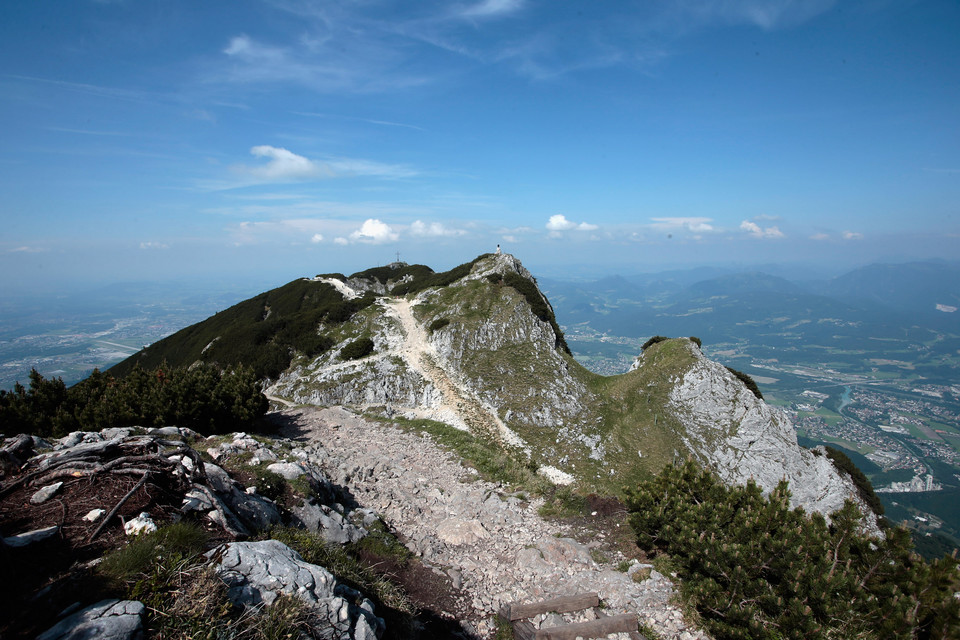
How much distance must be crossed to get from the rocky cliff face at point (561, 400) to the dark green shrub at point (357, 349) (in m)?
0.57

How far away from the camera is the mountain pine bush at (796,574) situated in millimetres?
6191

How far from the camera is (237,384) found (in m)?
19.8

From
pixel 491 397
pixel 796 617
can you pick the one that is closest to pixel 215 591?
pixel 796 617

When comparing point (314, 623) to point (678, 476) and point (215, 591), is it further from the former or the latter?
point (678, 476)

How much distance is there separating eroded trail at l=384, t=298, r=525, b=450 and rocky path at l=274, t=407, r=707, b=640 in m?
6.65

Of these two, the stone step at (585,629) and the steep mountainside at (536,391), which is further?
the steep mountainside at (536,391)

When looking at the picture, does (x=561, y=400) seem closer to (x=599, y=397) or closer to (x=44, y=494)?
(x=599, y=397)

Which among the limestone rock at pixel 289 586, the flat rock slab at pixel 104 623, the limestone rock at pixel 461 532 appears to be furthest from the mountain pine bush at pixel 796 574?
the flat rock slab at pixel 104 623

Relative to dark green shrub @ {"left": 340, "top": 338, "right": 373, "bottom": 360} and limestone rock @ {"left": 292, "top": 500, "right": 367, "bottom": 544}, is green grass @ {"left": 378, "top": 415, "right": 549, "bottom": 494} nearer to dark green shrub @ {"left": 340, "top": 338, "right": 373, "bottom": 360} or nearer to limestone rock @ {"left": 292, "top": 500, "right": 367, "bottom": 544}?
limestone rock @ {"left": 292, "top": 500, "right": 367, "bottom": 544}

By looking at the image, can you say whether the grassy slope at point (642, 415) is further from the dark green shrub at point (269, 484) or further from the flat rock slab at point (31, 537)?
the flat rock slab at point (31, 537)

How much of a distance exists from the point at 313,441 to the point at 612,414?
20.9 m

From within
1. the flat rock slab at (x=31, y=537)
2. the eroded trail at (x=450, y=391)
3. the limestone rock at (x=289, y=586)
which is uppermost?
the flat rock slab at (x=31, y=537)

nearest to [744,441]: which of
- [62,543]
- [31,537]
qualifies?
[62,543]

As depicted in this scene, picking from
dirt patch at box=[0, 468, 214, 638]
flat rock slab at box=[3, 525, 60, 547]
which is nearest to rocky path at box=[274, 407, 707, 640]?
dirt patch at box=[0, 468, 214, 638]
